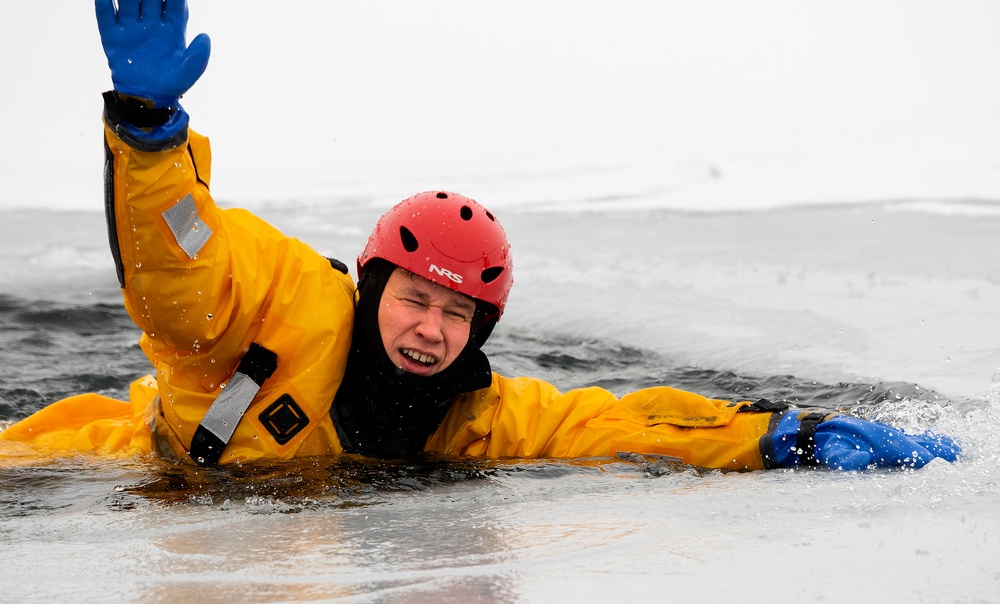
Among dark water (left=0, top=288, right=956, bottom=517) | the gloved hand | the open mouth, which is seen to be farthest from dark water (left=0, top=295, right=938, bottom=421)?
the gloved hand

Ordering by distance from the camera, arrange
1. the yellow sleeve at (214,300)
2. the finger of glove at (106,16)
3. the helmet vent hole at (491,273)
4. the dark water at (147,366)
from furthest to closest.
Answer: the dark water at (147,366) < the helmet vent hole at (491,273) < the yellow sleeve at (214,300) < the finger of glove at (106,16)

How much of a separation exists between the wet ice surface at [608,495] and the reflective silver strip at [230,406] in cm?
14

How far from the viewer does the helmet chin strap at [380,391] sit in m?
3.50

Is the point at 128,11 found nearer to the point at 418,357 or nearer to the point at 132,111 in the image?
the point at 132,111

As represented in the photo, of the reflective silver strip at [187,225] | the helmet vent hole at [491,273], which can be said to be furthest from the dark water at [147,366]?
the reflective silver strip at [187,225]

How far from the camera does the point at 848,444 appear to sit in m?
3.47

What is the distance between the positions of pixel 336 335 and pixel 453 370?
40 centimetres

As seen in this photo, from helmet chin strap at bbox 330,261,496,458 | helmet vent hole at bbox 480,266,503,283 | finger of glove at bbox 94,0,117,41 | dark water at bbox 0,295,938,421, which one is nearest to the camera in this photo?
finger of glove at bbox 94,0,117,41

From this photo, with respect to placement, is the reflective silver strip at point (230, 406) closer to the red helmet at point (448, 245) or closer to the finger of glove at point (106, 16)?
the red helmet at point (448, 245)

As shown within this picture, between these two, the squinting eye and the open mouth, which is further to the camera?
the squinting eye

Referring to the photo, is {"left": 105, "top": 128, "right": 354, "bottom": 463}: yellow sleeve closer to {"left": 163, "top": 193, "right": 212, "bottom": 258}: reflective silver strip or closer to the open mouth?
{"left": 163, "top": 193, "right": 212, "bottom": 258}: reflective silver strip

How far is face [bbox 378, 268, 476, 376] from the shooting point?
11.4 feet

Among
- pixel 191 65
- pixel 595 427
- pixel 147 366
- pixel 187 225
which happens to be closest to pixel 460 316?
pixel 595 427

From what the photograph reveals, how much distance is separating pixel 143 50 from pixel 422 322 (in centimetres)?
125
